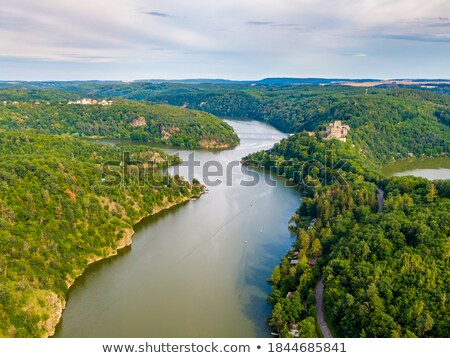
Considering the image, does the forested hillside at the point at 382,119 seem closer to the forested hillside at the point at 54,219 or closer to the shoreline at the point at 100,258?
the shoreline at the point at 100,258

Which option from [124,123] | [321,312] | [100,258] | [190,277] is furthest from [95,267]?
[124,123]

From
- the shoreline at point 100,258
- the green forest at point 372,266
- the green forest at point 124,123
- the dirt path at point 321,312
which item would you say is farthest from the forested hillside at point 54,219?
the green forest at point 124,123

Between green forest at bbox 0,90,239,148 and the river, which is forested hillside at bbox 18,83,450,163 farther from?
green forest at bbox 0,90,239,148

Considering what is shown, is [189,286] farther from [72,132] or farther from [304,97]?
[304,97]

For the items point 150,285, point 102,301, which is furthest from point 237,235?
point 102,301

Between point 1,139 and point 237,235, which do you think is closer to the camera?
point 237,235

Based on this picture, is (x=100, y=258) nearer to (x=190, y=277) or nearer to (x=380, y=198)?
(x=190, y=277)
